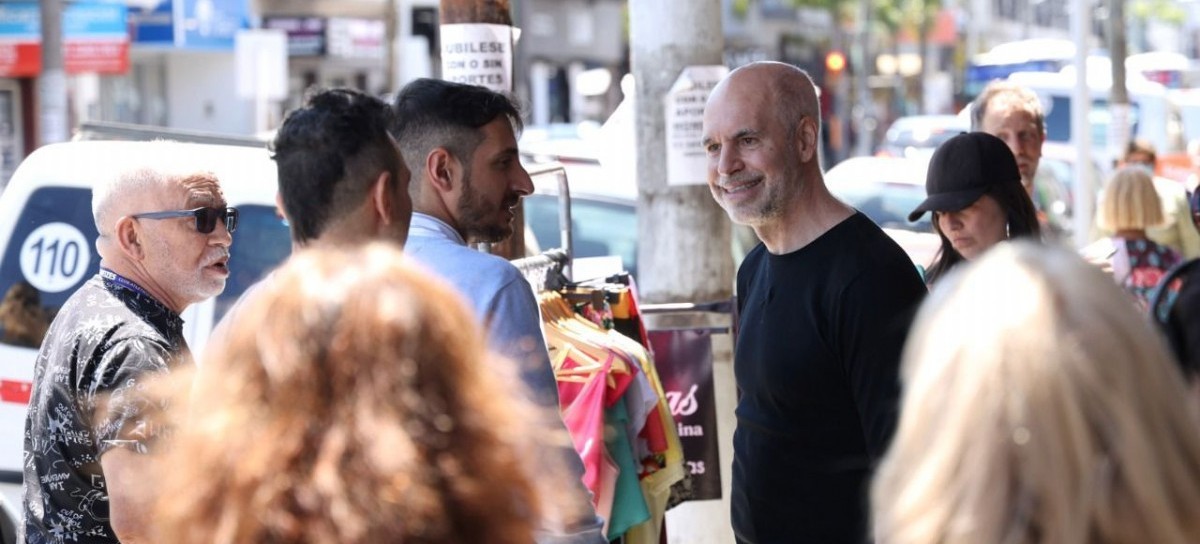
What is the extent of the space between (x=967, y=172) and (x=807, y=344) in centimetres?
157

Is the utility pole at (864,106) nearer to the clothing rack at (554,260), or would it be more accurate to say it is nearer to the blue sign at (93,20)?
the blue sign at (93,20)

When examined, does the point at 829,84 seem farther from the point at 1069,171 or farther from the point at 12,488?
the point at 12,488

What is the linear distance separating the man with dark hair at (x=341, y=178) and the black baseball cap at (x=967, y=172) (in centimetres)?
238

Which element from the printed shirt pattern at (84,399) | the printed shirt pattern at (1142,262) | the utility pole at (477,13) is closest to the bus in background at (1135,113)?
the printed shirt pattern at (1142,262)

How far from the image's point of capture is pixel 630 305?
5367 mm

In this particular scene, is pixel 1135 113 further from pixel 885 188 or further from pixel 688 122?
pixel 688 122

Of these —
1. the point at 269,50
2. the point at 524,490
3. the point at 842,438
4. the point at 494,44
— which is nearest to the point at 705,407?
the point at 494,44

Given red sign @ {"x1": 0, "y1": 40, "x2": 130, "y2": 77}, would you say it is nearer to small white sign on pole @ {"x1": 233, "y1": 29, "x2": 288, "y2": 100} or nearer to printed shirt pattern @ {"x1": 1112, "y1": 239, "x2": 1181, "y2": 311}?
small white sign on pole @ {"x1": 233, "y1": 29, "x2": 288, "y2": 100}

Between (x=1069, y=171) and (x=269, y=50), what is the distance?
1209cm

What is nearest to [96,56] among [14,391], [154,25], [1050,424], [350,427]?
[154,25]

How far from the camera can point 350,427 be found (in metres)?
1.80

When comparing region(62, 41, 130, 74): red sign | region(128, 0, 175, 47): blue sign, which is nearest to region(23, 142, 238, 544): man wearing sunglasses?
region(62, 41, 130, 74): red sign

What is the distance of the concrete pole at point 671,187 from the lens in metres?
6.56

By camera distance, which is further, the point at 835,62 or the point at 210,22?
the point at 210,22
